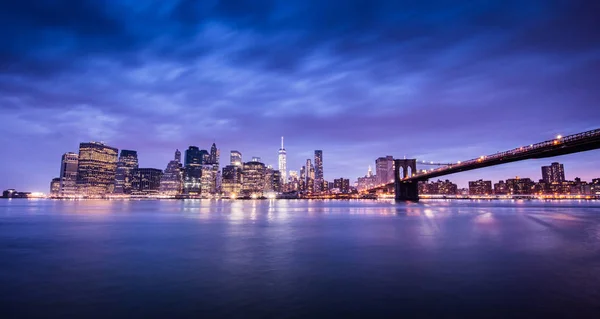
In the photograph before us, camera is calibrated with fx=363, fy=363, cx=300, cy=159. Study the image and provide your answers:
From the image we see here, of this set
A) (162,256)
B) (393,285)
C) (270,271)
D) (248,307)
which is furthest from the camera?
(162,256)

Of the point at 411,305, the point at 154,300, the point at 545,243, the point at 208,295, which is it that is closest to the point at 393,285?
the point at 411,305

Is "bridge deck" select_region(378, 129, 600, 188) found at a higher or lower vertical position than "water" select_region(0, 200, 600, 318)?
higher

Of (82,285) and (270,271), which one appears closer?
(82,285)

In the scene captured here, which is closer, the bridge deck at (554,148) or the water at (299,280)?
the water at (299,280)

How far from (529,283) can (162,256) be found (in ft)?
52.8

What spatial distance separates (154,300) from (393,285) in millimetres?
7659

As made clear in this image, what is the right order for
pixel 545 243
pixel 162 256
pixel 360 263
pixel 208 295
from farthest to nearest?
1. pixel 545 243
2. pixel 162 256
3. pixel 360 263
4. pixel 208 295

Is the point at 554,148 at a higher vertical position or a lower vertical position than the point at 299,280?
higher

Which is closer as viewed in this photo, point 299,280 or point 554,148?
point 299,280

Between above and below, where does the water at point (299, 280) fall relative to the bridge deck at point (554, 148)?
below

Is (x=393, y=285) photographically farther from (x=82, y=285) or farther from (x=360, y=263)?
(x=82, y=285)

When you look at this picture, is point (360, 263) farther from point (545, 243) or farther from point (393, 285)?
point (545, 243)

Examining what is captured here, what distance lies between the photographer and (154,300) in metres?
10.6

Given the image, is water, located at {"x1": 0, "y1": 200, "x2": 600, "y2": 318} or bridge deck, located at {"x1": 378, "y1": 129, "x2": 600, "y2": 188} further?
bridge deck, located at {"x1": 378, "y1": 129, "x2": 600, "y2": 188}
